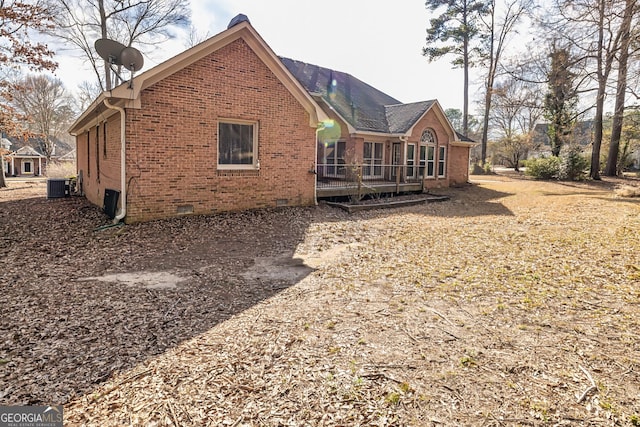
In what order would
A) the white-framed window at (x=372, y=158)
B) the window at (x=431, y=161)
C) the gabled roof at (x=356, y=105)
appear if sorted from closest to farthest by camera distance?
the gabled roof at (x=356, y=105)
the white-framed window at (x=372, y=158)
the window at (x=431, y=161)

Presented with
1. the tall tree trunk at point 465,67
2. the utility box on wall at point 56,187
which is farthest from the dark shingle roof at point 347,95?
the tall tree trunk at point 465,67

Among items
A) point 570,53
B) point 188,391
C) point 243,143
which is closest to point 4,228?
point 243,143

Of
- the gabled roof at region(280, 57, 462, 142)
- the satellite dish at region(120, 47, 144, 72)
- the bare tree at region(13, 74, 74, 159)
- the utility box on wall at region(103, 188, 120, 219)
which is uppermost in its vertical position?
the bare tree at region(13, 74, 74, 159)

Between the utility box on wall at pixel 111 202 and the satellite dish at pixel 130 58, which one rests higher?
the satellite dish at pixel 130 58

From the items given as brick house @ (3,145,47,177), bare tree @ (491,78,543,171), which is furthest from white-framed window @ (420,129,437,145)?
brick house @ (3,145,47,177)

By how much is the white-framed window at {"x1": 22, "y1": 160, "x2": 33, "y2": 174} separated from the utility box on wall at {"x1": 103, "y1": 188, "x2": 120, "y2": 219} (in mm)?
50150

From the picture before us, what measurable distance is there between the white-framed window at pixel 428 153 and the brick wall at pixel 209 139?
915 centimetres

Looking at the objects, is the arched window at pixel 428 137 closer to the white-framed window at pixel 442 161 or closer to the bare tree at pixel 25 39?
the white-framed window at pixel 442 161

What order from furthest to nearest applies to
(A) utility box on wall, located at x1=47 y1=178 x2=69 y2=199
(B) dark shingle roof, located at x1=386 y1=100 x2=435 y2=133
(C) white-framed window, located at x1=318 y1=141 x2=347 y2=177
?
(B) dark shingle roof, located at x1=386 y1=100 x2=435 y2=133 < (C) white-framed window, located at x1=318 y1=141 x2=347 y2=177 < (A) utility box on wall, located at x1=47 y1=178 x2=69 y2=199

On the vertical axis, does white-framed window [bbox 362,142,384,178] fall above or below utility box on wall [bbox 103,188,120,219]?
above

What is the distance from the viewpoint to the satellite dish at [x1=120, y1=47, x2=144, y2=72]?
8.73m

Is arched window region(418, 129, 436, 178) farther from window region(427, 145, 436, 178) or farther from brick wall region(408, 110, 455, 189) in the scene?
brick wall region(408, 110, 455, 189)

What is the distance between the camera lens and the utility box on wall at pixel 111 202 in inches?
362

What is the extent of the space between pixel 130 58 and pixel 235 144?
10.3ft
